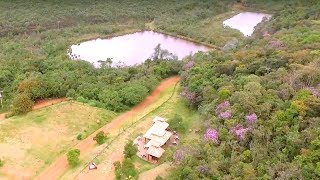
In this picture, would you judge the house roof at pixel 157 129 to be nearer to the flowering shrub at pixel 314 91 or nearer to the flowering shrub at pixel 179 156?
the flowering shrub at pixel 179 156

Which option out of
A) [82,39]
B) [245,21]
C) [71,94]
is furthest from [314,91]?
[245,21]

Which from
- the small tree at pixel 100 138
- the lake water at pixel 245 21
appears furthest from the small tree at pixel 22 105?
the lake water at pixel 245 21

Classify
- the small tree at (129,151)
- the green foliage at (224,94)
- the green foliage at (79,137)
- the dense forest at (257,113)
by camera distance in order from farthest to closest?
the green foliage at (79,137) → the green foliage at (224,94) → the small tree at (129,151) → the dense forest at (257,113)

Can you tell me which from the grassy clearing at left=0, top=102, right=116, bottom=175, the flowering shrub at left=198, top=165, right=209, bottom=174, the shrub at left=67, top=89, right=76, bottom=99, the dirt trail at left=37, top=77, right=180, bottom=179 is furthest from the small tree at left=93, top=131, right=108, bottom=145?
the flowering shrub at left=198, top=165, right=209, bottom=174

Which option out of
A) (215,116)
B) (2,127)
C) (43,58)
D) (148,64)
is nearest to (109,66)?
(148,64)

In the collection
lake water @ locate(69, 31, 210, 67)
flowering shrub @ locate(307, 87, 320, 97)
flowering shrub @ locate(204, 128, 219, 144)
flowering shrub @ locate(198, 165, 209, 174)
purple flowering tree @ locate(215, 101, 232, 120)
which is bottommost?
lake water @ locate(69, 31, 210, 67)

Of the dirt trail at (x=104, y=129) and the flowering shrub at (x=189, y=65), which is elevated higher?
the flowering shrub at (x=189, y=65)

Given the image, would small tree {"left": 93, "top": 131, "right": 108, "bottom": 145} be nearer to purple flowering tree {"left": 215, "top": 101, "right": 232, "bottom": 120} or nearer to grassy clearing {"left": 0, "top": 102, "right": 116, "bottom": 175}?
grassy clearing {"left": 0, "top": 102, "right": 116, "bottom": 175}
